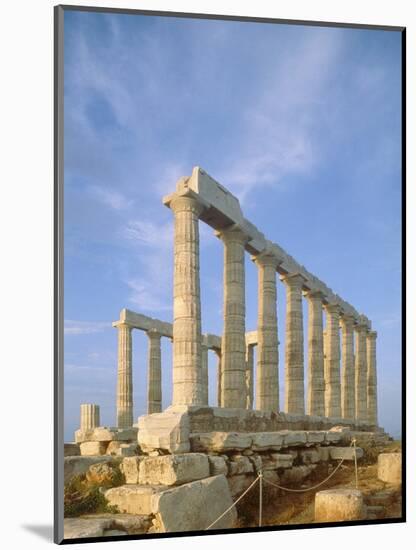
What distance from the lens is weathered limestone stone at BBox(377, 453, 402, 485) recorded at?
14.6 m

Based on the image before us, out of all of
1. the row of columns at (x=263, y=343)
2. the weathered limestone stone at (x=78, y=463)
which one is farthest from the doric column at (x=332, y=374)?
the weathered limestone stone at (x=78, y=463)

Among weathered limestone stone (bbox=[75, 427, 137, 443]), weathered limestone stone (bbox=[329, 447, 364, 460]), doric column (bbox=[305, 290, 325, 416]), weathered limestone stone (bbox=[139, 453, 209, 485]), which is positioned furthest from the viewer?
doric column (bbox=[305, 290, 325, 416])

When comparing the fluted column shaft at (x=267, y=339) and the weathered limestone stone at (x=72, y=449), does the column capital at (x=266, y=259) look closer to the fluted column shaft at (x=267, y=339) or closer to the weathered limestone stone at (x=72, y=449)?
the fluted column shaft at (x=267, y=339)

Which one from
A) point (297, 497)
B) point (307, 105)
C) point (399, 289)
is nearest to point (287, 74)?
point (307, 105)

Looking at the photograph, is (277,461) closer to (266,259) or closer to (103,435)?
(103,435)

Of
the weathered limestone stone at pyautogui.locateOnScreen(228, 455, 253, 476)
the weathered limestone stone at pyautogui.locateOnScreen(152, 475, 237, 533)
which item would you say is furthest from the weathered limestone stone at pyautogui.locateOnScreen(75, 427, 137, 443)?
the weathered limestone stone at pyautogui.locateOnScreen(152, 475, 237, 533)

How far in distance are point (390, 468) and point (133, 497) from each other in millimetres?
5561

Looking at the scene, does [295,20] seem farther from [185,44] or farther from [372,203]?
[372,203]

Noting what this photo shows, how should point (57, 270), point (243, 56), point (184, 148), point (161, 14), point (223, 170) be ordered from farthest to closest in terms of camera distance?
point (223, 170)
point (184, 148)
point (243, 56)
point (161, 14)
point (57, 270)

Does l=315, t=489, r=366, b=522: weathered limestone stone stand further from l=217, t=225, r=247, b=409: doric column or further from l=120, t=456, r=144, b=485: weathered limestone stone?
l=217, t=225, r=247, b=409: doric column

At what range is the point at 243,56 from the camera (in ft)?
46.3

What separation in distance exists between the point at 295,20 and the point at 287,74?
113 cm

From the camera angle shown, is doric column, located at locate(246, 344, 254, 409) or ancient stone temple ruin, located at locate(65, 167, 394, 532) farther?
doric column, located at locate(246, 344, 254, 409)

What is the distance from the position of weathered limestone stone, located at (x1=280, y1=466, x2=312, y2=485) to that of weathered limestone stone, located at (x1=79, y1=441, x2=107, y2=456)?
6.61m
